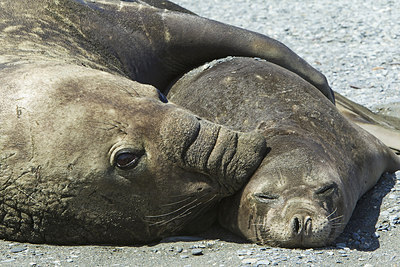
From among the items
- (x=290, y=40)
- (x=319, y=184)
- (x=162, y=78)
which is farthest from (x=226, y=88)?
(x=290, y=40)

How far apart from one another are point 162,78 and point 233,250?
2.46 metres

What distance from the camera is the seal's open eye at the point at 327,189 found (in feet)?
16.2

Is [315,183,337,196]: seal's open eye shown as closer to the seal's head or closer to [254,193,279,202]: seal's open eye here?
the seal's head

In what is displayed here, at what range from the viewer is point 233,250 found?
489cm

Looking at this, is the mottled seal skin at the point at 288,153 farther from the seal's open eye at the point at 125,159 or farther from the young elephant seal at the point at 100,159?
the seal's open eye at the point at 125,159

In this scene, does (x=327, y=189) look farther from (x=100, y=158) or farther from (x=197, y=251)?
(x=100, y=158)

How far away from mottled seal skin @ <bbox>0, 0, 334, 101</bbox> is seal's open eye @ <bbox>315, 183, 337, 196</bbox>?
1.97 meters

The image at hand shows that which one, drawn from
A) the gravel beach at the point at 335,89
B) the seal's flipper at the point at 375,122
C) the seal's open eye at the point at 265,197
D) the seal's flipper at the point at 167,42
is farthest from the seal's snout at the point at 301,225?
the seal's flipper at the point at 167,42

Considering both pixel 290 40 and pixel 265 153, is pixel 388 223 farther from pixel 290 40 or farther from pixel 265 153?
pixel 290 40

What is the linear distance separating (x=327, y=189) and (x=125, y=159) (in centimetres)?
126

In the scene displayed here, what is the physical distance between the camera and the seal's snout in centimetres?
475

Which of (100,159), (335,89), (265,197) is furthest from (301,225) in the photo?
(335,89)

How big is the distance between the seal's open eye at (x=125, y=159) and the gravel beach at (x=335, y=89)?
54 centimetres

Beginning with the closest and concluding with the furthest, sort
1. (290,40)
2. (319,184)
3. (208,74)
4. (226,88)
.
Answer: (319,184), (226,88), (208,74), (290,40)
